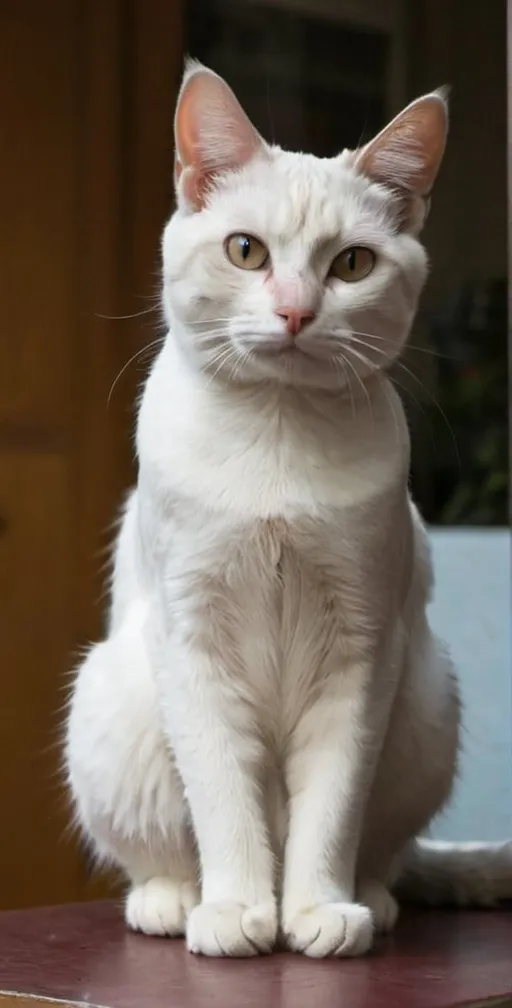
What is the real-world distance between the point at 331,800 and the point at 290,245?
0.41 metres

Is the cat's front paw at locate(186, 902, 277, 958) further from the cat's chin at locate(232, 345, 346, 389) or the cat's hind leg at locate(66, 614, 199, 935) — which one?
the cat's chin at locate(232, 345, 346, 389)

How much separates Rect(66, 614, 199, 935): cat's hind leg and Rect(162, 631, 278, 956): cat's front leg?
6 cm

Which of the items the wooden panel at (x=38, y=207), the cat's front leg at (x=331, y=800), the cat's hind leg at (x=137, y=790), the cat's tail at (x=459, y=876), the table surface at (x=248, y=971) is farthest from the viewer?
the wooden panel at (x=38, y=207)

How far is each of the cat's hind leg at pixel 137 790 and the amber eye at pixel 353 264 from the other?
34cm

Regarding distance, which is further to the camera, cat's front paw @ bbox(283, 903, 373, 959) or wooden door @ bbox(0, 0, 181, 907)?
wooden door @ bbox(0, 0, 181, 907)

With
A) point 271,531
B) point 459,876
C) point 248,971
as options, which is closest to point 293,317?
point 271,531

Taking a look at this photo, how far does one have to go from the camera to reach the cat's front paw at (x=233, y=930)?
914 mm

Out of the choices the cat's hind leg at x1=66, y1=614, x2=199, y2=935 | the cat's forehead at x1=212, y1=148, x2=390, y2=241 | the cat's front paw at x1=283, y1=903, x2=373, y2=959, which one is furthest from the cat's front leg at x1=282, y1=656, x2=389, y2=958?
the cat's forehead at x1=212, y1=148, x2=390, y2=241

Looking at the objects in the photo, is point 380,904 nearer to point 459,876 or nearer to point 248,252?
point 459,876

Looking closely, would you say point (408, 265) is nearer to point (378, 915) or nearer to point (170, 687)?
point (170, 687)

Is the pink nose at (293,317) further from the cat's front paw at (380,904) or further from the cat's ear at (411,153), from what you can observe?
the cat's front paw at (380,904)

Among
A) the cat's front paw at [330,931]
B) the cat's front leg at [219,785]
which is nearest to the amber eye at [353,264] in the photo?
the cat's front leg at [219,785]

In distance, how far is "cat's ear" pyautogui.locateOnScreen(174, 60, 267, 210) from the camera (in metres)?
0.96

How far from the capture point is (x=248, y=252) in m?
0.95
